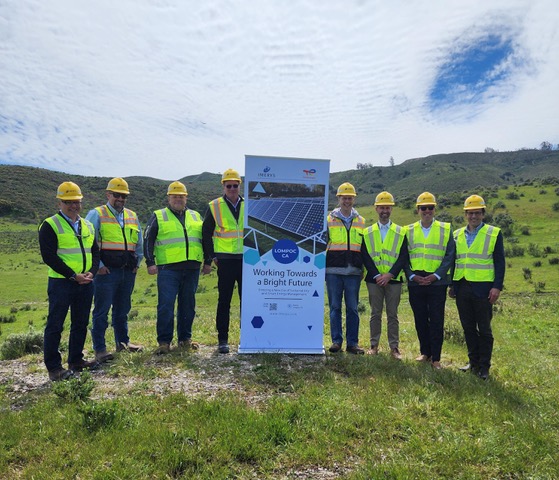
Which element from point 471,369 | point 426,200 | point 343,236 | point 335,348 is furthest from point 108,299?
point 471,369

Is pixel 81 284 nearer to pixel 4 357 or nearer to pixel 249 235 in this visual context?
pixel 249 235

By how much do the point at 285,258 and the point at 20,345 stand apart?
595 cm

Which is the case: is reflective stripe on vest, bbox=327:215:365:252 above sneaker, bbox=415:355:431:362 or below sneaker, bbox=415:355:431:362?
A: above

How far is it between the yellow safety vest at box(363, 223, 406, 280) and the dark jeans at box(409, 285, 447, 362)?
56 cm

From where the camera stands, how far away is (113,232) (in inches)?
283

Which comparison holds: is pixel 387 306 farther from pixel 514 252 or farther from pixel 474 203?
pixel 514 252

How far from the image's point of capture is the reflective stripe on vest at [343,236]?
750 centimetres

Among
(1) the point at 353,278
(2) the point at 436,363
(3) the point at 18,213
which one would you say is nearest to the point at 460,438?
(2) the point at 436,363

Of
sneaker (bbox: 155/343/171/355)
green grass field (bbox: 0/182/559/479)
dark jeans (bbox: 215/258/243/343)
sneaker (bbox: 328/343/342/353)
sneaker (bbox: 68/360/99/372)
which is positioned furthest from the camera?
sneaker (bbox: 328/343/342/353)

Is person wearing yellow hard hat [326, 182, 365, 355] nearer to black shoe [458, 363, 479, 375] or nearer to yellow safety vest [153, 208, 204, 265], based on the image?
black shoe [458, 363, 479, 375]

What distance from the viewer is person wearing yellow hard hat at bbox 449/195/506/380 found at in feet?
21.9

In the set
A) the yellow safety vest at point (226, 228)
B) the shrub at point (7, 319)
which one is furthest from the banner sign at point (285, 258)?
the shrub at point (7, 319)

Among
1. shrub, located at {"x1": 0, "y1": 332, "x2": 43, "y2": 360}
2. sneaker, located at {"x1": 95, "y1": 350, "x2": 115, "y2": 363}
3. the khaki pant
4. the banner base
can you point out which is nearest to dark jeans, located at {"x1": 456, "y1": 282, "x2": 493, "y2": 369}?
the khaki pant

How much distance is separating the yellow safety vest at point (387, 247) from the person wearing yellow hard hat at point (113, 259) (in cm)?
433
